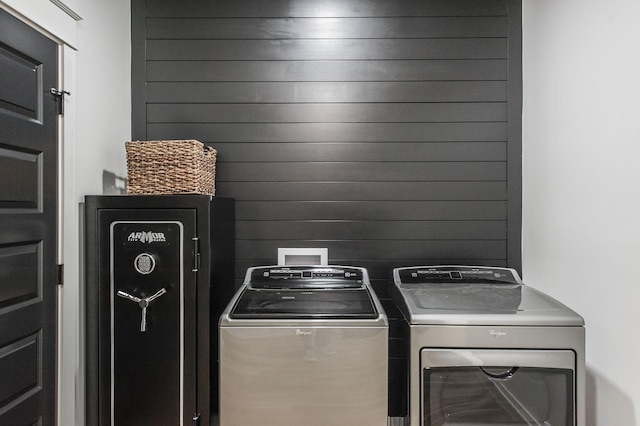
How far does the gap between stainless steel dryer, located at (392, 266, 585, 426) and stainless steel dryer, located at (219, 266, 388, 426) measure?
0.16 meters

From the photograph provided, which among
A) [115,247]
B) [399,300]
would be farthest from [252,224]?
[399,300]

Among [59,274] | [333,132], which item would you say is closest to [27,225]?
[59,274]

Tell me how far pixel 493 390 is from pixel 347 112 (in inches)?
62.3

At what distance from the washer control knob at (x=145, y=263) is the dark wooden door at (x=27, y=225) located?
32cm

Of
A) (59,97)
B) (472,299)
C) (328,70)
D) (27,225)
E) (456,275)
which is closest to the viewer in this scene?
(27,225)

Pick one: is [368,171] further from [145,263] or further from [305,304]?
[145,263]

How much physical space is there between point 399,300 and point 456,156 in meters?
0.96

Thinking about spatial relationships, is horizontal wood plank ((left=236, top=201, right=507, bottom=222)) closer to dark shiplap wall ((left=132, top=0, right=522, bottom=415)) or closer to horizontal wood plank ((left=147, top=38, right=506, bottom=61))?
dark shiplap wall ((left=132, top=0, right=522, bottom=415))

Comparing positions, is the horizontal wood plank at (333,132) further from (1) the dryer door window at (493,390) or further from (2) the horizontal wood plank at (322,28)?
(1) the dryer door window at (493,390)

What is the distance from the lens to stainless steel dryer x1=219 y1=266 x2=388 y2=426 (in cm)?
152

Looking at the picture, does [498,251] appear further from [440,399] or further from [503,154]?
[440,399]

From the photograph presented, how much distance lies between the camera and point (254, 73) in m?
2.26

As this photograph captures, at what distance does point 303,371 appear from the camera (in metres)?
1.52

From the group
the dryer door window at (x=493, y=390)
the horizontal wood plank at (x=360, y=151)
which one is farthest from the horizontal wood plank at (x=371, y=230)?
the dryer door window at (x=493, y=390)
